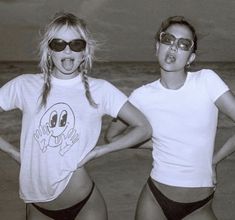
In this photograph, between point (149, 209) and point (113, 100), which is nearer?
point (113, 100)

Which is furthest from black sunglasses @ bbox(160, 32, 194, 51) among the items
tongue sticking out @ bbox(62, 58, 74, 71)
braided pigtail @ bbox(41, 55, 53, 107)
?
braided pigtail @ bbox(41, 55, 53, 107)

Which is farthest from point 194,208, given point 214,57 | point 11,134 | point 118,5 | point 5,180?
point 118,5

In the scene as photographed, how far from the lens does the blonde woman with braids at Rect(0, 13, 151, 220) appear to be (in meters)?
2.62

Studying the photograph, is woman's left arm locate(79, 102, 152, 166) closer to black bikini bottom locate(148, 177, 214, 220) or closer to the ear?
black bikini bottom locate(148, 177, 214, 220)

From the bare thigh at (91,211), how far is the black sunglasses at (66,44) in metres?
0.71

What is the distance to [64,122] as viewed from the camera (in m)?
2.62

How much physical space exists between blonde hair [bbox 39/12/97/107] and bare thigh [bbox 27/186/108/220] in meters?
0.47

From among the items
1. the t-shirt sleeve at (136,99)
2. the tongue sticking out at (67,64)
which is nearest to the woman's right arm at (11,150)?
the tongue sticking out at (67,64)

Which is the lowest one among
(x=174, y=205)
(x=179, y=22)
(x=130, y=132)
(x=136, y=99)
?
(x=174, y=205)

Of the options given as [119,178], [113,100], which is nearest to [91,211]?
[113,100]

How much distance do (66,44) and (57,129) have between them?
410 mm

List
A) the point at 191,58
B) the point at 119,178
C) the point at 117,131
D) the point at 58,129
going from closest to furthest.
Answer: the point at 58,129 → the point at 191,58 → the point at 117,131 → the point at 119,178

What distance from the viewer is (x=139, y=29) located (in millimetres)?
24062

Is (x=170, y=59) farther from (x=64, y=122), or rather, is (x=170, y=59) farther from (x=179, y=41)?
(x=64, y=122)
